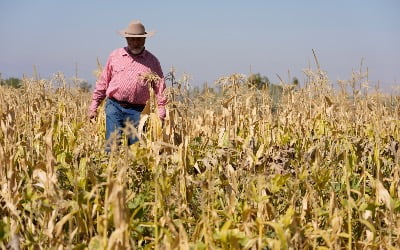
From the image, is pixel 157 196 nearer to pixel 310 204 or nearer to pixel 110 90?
pixel 310 204

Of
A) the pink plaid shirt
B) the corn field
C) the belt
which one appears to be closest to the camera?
the corn field

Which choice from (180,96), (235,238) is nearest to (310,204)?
(235,238)

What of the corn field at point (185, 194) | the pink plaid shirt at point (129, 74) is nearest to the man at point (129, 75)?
the pink plaid shirt at point (129, 74)

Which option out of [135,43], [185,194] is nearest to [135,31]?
[135,43]

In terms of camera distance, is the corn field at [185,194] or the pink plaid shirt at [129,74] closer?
the corn field at [185,194]

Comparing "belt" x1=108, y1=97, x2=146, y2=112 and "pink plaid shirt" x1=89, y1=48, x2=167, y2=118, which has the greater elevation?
"pink plaid shirt" x1=89, y1=48, x2=167, y2=118

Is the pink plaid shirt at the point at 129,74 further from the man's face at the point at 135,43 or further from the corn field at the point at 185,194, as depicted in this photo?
the corn field at the point at 185,194

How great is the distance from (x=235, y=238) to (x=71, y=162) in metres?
1.37

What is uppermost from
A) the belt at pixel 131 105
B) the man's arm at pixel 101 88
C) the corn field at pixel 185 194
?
the man's arm at pixel 101 88

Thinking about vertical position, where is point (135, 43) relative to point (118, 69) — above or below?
above

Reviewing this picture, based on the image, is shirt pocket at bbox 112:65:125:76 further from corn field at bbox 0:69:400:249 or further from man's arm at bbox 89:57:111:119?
corn field at bbox 0:69:400:249

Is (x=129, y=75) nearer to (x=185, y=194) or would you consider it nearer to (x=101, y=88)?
(x=101, y=88)

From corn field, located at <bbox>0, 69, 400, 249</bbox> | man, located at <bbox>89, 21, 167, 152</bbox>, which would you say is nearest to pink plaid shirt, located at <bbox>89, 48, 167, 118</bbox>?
man, located at <bbox>89, 21, 167, 152</bbox>

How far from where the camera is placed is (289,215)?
2088mm
